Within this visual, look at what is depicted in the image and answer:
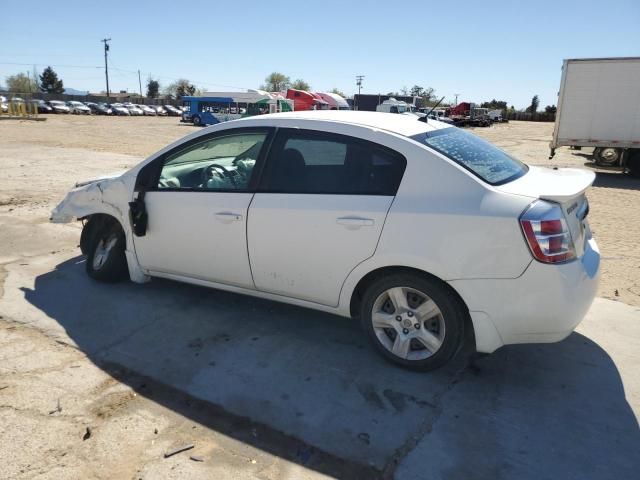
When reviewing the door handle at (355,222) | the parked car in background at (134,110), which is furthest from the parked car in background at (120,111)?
the door handle at (355,222)

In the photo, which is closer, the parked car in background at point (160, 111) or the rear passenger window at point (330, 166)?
the rear passenger window at point (330, 166)

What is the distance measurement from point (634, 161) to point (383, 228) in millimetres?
15375

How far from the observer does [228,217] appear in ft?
12.2

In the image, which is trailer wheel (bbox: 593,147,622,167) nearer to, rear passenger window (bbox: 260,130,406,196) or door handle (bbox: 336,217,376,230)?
rear passenger window (bbox: 260,130,406,196)

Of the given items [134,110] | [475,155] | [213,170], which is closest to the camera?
[475,155]

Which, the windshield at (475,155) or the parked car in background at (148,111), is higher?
the parked car in background at (148,111)

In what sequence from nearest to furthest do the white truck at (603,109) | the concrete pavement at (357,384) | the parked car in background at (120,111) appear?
the concrete pavement at (357,384) < the white truck at (603,109) < the parked car in background at (120,111)

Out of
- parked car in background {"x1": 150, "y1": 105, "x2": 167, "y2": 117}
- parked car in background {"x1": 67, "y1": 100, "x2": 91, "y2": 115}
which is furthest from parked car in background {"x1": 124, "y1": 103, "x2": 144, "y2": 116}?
parked car in background {"x1": 67, "y1": 100, "x2": 91, "y2": 115}

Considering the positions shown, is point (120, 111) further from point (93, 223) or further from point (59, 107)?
point (93, 223)

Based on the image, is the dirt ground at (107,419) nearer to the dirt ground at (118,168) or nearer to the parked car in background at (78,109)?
the dirt ground at (118,168)

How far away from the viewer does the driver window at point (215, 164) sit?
3.81 m

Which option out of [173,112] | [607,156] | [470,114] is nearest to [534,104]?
[470,114]

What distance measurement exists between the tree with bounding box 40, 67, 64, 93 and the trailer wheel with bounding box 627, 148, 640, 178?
97.3 metres

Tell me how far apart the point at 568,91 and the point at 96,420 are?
1617cm
